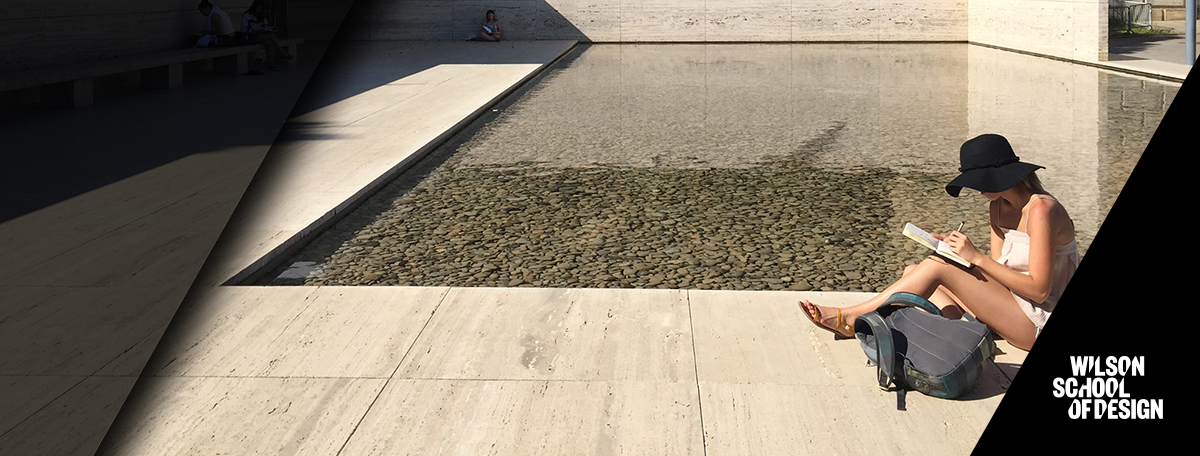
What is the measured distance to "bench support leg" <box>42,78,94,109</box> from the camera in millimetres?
11688

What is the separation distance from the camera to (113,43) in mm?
14445

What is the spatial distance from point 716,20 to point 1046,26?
8139 mm

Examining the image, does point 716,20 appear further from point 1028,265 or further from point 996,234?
point 1028,265

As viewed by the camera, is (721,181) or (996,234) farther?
(721,181)

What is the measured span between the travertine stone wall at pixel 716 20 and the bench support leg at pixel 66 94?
1392 cm

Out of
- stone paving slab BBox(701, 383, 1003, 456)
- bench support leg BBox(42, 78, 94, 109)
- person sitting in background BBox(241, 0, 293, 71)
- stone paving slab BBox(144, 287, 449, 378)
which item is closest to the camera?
stone paving slab BBox(701, 383, 1003, 456)

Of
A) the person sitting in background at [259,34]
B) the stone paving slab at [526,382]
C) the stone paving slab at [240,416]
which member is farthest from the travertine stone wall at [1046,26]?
the stone paving slab at [240,416]

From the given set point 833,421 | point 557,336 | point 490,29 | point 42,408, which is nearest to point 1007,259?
point 833,421

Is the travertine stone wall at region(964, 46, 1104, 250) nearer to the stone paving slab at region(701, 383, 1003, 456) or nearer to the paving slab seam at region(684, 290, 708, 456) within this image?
the paving slab seam at region(684, 290, 708, 456)

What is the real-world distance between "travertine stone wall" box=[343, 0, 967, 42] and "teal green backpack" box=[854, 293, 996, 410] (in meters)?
21.8

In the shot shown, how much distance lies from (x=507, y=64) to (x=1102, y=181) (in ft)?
39.0

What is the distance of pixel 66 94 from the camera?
11.8m

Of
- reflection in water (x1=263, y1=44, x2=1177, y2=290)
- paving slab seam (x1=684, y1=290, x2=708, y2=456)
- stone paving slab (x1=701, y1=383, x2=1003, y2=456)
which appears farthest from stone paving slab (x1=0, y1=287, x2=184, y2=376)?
stone paving slab (x1=701, y1=383, x2=1003, y2=456)
